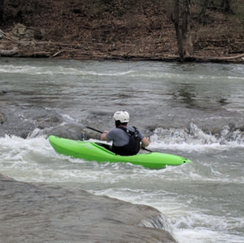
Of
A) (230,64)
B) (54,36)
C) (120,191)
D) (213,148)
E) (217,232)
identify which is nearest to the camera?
(217,232)

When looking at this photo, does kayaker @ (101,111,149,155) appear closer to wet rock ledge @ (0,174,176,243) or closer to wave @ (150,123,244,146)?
wave @ (150,123,244,146)

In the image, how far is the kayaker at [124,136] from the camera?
7227 mm

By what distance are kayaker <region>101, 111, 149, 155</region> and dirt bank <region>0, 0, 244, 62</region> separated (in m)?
14.6

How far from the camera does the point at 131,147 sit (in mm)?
7621

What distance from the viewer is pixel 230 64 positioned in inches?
838

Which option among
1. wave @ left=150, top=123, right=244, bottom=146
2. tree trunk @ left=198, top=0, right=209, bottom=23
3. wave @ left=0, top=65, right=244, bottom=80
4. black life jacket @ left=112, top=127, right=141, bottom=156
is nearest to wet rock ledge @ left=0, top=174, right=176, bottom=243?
black life jacket @ left=112, top=127, right=141, bottom=156

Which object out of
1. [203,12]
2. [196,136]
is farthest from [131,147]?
[203,12]

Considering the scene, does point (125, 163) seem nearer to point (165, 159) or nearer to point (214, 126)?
point (165, 159)

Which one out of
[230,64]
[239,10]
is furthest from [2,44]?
[239,10]

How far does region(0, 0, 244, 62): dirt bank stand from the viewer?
22.9 metres

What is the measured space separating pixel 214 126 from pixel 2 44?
15889 mm

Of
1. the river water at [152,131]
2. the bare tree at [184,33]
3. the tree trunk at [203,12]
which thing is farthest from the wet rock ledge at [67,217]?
the tree trunk at [203,12]

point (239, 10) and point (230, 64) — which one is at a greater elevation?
point (239, 10)

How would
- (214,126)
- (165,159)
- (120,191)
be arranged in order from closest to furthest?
(120,191) < (165,159) < (214,126)
